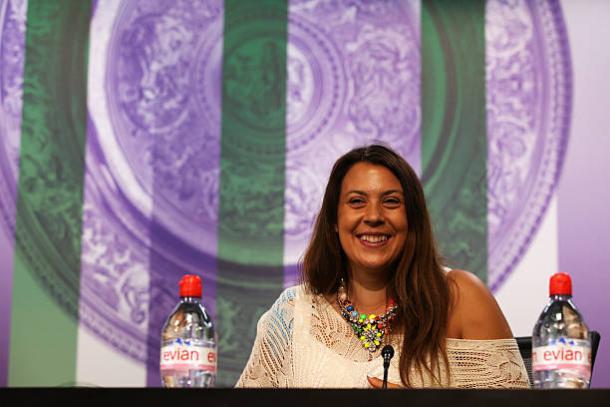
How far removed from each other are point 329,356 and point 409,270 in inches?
11.6

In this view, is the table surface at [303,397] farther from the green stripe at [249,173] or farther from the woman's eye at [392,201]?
the green stripe at [249,173]

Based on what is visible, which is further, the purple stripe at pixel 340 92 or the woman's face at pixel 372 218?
the purple stripe at pixel 340 92

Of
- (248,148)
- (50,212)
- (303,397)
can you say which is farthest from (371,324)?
(50,212)

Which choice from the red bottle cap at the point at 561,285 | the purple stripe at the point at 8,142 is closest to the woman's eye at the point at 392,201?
the red bottle cap at the point at 561,285

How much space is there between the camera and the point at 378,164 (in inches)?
101

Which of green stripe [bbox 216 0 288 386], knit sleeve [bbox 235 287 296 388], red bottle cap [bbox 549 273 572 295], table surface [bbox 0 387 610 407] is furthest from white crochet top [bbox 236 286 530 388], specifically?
table surface [bbox 0 387 610 407]

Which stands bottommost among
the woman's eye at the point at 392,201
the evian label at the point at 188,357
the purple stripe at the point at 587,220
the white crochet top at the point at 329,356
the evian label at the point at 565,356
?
the evian label at the point at 565,356

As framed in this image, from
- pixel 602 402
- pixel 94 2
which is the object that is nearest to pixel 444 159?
pixel 94 2

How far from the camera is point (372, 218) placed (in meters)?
2.47

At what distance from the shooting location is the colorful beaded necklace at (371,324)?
8.04ft

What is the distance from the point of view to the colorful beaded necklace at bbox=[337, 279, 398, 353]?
2.45 metres

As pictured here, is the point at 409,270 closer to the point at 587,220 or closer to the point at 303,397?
the point at 303,397

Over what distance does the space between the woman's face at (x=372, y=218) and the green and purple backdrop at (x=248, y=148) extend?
1.06 m

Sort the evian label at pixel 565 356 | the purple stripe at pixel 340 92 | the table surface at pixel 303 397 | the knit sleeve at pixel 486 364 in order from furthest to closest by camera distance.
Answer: the purple stripe at pixel 340 92 < the knit sleeve at pixel 486 364 < the evian label at pixel 565 356 < the table surface at pixel 303 397
